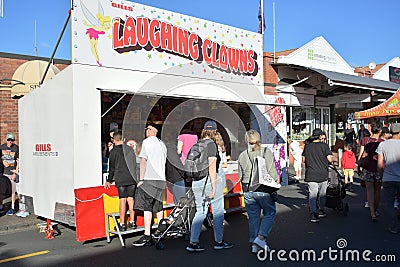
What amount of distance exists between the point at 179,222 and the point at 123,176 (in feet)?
3.94

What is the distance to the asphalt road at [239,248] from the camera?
18.6 feet

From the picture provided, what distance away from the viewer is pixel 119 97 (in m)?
10.0

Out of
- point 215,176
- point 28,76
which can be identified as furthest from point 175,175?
point 28,76

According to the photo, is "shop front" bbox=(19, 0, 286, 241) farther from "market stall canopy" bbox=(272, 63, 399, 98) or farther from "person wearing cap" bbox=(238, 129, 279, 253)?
"market stall canopy" bbox=(272, 63, 399, 98)

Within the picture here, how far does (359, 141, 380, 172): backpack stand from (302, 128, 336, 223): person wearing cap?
23.4 inches

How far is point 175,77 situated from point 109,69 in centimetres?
198

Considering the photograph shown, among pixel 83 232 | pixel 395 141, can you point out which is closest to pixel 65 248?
pixel 83 232

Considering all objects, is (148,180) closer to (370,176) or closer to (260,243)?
(260,243)

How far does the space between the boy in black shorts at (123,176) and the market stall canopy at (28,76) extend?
5913mm

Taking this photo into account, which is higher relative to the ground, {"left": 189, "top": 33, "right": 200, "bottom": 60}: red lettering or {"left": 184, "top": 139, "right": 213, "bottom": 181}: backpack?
{"left": 189, "top": 33, "right": 200, "bottom": 60}: red lettering

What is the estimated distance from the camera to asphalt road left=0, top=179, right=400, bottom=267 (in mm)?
5684

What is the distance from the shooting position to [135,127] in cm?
1000

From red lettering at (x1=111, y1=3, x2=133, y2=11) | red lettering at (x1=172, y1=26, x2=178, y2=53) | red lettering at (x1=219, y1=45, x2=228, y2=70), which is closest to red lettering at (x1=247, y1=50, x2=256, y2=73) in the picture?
red lettering at (x1=219, y1=45, x2=228, y2=70)

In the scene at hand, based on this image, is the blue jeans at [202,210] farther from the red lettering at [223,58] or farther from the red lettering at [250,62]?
the red lettering at [250,62]
